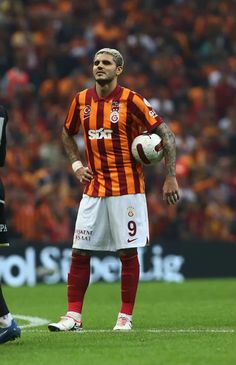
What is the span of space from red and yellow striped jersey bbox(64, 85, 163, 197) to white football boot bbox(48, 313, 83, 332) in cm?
98

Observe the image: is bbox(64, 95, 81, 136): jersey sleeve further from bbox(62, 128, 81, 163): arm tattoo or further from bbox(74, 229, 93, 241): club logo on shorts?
bbox(74, 229, 93, 241): club logo on shorts

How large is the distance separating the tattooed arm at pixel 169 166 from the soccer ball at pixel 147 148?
0.05 metres

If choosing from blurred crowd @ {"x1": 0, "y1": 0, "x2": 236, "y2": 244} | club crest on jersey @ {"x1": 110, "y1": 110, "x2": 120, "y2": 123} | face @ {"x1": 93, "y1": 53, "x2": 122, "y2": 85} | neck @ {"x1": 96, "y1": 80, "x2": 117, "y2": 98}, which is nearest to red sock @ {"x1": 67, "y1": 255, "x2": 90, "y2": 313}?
club crest on jersey @ {"x1": 110, "y1": 110, "x2": 120, "y2": 123}

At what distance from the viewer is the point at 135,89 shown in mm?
20266

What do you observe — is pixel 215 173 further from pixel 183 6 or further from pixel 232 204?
pixel 183 6

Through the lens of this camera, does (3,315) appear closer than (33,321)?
Yes

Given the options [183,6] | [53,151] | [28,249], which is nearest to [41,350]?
[28,249]

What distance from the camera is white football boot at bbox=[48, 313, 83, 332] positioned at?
896 cm

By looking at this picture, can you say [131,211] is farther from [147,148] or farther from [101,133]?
[101,133]

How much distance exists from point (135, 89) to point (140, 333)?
11884 millimetres

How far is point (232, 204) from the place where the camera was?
19.0 metres

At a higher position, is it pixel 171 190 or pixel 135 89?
pixel 135 89

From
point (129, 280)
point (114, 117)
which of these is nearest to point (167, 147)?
point (114, 117)

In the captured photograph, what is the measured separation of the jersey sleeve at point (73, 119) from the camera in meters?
9.36
